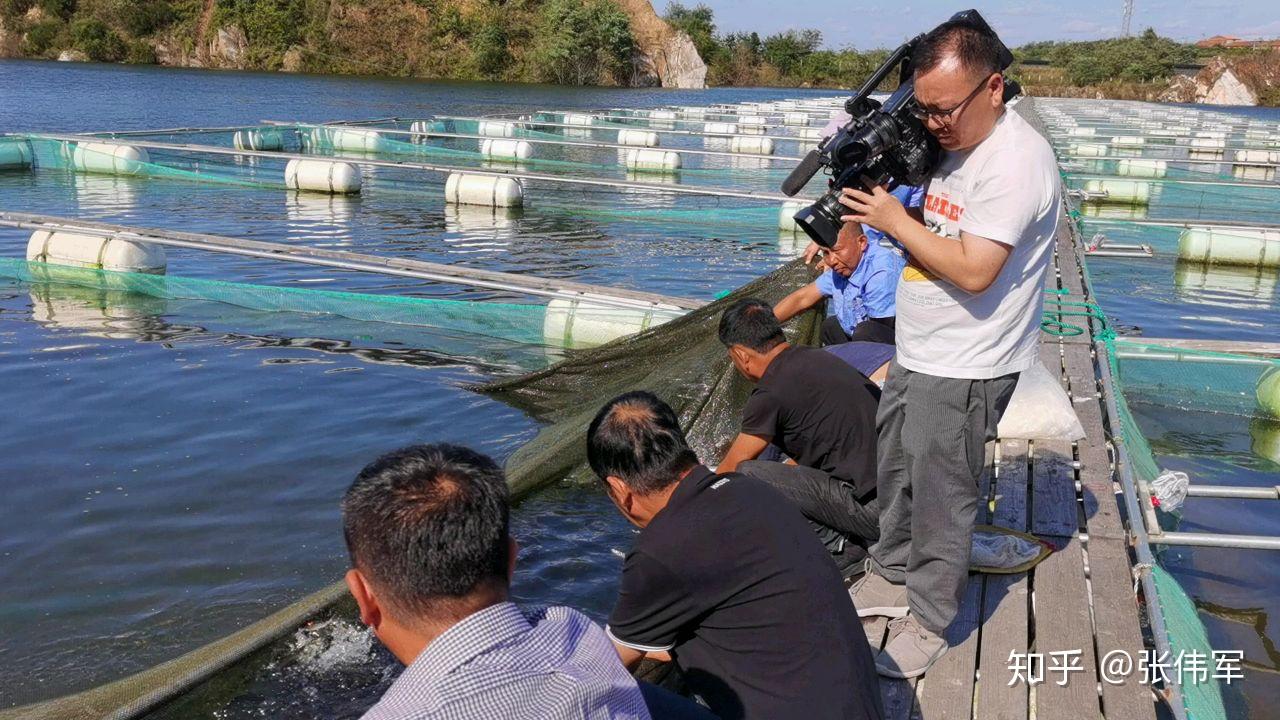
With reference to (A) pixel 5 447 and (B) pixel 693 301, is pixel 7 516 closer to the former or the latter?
(A) pixel 5 447

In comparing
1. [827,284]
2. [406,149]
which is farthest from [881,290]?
[406,149]

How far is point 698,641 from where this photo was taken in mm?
2398

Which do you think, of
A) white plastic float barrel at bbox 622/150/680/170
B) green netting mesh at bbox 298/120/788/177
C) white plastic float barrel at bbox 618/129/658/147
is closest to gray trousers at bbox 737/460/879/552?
white plastic float barrel at bbox 622/150/680/170

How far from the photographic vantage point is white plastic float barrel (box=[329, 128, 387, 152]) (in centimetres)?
2072

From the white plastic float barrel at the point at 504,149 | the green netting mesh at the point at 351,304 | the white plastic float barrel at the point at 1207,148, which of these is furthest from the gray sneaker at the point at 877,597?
the white plastic float barrel at the point at 1207,148

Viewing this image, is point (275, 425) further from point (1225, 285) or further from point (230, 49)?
point (230, 49)

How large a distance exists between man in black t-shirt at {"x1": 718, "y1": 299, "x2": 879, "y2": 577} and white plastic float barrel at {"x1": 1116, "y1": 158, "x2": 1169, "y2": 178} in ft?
58.8

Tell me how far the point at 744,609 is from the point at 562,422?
3669 millimetres

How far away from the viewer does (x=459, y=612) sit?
1546 millimetres

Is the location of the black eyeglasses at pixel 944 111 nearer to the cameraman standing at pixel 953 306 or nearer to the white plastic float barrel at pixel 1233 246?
the cameraman standing at pixel 953 306

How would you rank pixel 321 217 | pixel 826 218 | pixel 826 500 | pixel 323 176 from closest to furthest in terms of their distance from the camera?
pixel 826 218, pixel 826 500, pixel 321 217, pixel 323 176

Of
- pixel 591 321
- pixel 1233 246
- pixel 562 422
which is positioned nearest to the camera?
pixel 562 422

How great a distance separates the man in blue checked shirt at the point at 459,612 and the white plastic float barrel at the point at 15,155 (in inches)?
728

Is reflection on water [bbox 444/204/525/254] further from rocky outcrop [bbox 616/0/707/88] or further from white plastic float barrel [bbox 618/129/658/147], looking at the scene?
rocky outcrop [bbox 616/0/707/88]
